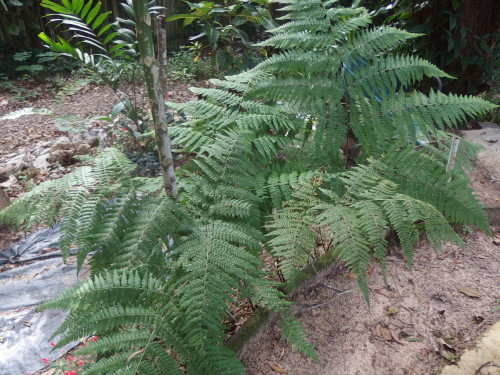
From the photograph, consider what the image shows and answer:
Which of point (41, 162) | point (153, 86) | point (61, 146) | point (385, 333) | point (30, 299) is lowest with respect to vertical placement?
point (30, 299)

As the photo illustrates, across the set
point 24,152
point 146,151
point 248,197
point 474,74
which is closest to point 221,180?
point 248,197

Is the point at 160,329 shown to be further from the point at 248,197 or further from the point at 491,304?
the point at 491,304

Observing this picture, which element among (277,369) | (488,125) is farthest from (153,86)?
(488,125)

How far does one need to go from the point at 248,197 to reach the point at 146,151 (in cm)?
278

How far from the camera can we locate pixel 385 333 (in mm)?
1732

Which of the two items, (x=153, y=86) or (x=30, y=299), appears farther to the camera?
(x=30, y=299)

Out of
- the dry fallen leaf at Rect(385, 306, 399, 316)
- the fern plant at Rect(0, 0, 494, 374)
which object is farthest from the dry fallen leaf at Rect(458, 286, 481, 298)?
the fern plant at Rect(0, 0, 494, 374)

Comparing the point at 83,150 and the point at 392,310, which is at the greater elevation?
the point at 392,310

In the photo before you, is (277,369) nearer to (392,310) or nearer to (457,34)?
(392,310)

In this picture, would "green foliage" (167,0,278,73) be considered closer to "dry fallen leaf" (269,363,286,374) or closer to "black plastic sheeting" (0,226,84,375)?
"black plastic sheeting" (0,226,84,375)

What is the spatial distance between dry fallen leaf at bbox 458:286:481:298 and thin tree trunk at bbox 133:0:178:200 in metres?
1.58

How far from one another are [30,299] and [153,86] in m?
2.14

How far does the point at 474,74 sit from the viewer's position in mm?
3816

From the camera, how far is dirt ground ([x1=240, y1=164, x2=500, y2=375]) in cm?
160
